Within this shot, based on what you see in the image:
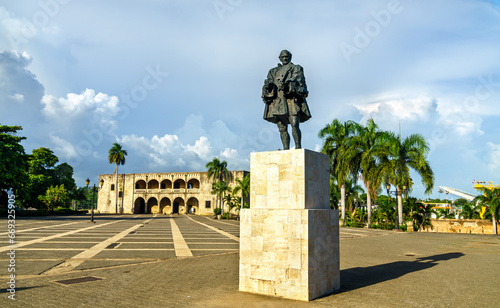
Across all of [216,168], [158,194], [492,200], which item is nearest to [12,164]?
[216,168]

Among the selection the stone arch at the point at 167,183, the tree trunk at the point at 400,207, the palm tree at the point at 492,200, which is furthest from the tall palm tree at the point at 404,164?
the stone arch at the point at 167,183

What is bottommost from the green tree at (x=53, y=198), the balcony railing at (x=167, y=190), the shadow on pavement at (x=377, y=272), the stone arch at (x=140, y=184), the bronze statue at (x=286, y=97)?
the shadow on pavement at (x=377, y=272)

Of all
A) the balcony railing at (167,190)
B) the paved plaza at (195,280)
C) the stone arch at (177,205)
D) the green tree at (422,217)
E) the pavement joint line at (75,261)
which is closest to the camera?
the paved plaza at (195,280)

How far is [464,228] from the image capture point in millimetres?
29391

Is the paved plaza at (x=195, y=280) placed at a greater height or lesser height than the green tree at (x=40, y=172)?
lesser

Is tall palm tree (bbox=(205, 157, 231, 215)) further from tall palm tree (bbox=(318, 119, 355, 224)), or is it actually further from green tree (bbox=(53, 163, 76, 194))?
green tree (bbox=(53, 163, 76, 194))

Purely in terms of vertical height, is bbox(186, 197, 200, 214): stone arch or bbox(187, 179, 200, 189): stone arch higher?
bbox(187, 179, 200, 189): stone arch

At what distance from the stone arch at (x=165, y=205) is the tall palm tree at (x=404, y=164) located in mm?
40748

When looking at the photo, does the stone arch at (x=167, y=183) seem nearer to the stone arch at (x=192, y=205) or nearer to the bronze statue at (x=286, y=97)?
the stone arch at (x=192, y=205)

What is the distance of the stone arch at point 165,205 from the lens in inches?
2320

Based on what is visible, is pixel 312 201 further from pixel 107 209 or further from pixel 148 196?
pixel 107 209

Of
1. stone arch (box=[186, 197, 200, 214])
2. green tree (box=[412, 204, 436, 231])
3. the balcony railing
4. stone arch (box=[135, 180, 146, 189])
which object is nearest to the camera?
green tree (box=[412, 204, 436, 231])

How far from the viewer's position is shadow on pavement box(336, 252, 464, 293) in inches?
265

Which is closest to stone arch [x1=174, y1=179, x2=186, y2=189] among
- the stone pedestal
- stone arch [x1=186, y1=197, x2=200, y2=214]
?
stone arch [x1=186, y1=197, x2=200, y2=214]
